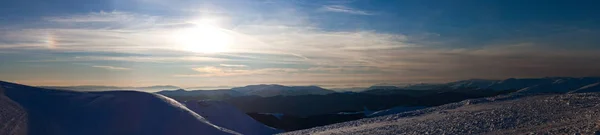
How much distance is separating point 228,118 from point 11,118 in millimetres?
19205

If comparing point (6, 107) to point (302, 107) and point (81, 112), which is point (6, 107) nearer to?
point (81, 112)

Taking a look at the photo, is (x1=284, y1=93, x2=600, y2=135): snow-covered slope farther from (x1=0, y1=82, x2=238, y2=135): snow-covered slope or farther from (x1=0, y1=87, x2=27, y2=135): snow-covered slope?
(x1=0, y1=87, x2=27, y2=135): snow-covered slope

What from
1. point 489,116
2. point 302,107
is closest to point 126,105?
point 489,116

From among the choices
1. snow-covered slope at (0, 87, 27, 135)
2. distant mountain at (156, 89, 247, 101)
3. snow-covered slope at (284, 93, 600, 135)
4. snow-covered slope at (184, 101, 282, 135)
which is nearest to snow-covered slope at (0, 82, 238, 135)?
snow-covered slope at (0, 87, 27, 135)

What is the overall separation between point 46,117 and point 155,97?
8.54 metres

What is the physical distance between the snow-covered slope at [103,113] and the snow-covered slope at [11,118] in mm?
561

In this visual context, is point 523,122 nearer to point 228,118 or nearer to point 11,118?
point 11,118

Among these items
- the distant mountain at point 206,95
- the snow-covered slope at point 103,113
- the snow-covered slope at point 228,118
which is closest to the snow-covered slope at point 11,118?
the snow-covered slope at point 103,113

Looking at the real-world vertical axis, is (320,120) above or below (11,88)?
below

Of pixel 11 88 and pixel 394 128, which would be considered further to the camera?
pixel 11 88

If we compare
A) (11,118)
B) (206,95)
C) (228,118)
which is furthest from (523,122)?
(206,95)

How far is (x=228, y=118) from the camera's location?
44.3 meters

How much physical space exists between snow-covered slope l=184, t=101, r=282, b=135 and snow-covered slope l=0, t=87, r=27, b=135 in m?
15.5

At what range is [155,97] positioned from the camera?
125ft
